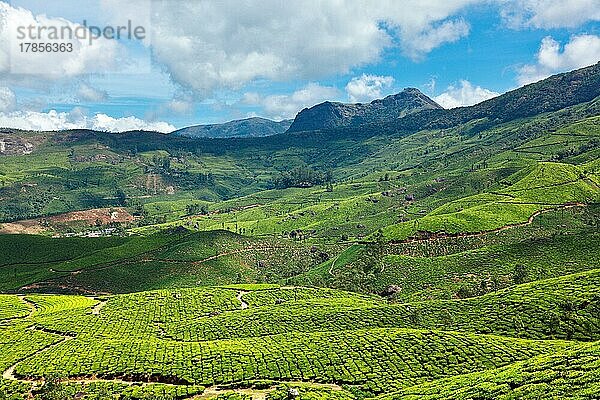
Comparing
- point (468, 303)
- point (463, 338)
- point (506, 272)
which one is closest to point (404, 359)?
point (463, 338)

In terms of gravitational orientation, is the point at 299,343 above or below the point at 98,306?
above

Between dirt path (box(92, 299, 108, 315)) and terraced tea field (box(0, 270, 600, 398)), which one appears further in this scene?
dirt path (box(92, 299, 108, 315))

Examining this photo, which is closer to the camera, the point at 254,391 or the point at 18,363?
the point at 254,391

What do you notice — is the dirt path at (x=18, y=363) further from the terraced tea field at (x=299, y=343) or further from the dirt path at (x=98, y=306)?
the dirt path at (x=98, y=306)

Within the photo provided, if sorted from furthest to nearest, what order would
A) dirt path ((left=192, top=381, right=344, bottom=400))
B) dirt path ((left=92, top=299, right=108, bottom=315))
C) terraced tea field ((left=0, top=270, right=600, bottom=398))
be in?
dirt path ((left=92, top=299, right=108, bottom=315)) → terraced tea field ((left=0, top=270, right=600, bottom=398)) → dirt path ((left=192, top=381, right=344, bottom=400))

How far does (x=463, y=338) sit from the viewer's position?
8712cm

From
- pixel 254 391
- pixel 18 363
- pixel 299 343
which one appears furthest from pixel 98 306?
pixel 254 391

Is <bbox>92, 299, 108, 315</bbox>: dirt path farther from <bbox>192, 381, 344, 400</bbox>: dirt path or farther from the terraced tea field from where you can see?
<bbox>192, 381, 344, 400</bbox>: dirt path

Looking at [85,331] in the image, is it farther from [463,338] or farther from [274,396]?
[463,338]

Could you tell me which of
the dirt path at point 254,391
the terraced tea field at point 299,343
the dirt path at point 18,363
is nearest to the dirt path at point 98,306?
the terraced tea field at point 299,343

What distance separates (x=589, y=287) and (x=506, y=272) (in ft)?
161

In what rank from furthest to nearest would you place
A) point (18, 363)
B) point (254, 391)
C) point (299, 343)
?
1. point (299, 343)
2. point (18, 363)
3. point (254, 391)

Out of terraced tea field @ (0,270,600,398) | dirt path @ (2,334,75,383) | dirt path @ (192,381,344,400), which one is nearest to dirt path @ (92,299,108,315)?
terraced tea field @ (0,270,600,398)

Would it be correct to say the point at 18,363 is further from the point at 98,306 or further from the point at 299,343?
the point at 98,306
